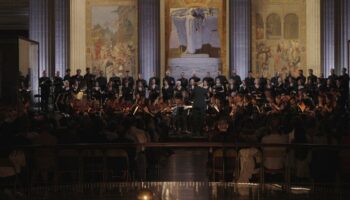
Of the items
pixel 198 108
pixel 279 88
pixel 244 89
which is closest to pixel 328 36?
pixel 279 88

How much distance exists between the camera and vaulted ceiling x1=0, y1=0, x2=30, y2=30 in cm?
3428

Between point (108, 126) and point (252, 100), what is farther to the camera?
point (252, 100)

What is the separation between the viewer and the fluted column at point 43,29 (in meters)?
28.9

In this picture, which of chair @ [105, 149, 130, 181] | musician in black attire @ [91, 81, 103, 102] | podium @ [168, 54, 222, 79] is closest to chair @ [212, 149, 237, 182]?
chair @ [105, 149, 130, 181]

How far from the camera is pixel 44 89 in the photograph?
26.5 metres

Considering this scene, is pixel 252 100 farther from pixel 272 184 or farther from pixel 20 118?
pixel 272 184

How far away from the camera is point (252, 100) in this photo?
2228 centimetres

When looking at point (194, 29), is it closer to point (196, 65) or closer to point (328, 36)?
point (196, 65)

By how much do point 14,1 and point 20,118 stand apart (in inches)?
825

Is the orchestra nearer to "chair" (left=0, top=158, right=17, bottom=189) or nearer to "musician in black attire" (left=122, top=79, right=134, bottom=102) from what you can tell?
"musician in black attire" (left=122, top=79, right=134, bottom=102)

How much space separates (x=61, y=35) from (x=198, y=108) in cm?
840

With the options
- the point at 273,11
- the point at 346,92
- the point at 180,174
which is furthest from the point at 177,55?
the point at 180,174

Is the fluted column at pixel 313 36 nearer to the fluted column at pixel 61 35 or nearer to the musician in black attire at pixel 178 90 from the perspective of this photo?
the musician in black attire at pixel 178 90

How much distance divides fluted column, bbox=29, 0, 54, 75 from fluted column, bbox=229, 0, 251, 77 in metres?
7.45
